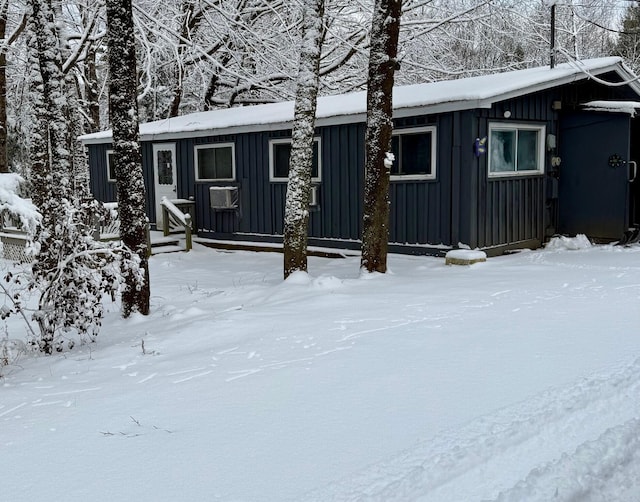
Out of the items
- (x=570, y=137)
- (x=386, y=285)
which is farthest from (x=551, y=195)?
(x=386, y=285)

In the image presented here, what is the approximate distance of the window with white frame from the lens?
36.2 feet

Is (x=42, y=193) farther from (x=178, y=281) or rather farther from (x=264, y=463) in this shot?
(x=264, y=463)

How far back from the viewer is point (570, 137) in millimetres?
12289

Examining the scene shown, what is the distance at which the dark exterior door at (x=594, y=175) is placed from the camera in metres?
11.8

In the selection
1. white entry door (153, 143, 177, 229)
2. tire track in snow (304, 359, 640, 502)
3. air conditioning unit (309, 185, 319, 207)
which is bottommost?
tire track in snow (304, 359, 640, 502)

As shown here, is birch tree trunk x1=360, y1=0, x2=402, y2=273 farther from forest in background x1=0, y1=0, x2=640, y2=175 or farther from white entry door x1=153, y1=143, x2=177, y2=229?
white entry door x1=153, y1=143, x2=177, y2=229

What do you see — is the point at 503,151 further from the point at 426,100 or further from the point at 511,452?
the point at 511,452

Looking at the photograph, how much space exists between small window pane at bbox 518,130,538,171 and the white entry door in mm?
8104

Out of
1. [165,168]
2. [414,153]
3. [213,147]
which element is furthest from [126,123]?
[165,168]

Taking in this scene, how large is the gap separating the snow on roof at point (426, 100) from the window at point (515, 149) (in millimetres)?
732

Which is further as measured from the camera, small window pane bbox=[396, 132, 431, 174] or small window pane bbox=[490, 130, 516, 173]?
small window pane bbox=[396, 132, 431, 174]

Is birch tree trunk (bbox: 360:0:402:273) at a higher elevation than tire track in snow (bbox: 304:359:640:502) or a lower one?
higher

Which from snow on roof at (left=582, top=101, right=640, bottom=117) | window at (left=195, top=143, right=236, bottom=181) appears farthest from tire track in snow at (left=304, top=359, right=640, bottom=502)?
window at (left=195, top=143, right=236, bottom=181)

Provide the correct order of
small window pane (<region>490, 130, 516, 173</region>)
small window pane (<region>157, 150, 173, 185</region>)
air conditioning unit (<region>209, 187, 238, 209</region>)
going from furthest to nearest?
small window pane (<region>157, 150, 173, 185</region>) → air conditioning unit (<region>209, 187, 238, 209</region>) → small window pane (<region>490, 130, 516, 173</region>)
